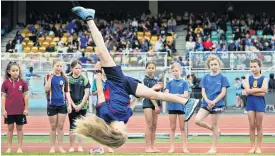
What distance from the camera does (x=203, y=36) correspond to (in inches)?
1272

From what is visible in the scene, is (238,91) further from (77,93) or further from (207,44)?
(77,93)

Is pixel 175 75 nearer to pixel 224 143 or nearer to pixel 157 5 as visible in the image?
pixel 224 143

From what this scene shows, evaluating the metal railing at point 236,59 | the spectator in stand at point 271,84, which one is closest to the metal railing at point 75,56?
the metal railing at point 236,59

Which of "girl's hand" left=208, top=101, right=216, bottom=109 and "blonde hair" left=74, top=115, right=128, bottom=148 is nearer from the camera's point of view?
"blonde hair" left=74, top=115, right=128, bottom=148

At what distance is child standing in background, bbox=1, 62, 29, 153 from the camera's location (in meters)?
11.9

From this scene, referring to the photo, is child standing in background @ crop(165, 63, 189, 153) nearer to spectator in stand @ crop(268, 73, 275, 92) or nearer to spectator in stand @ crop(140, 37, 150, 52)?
spectator in stand @ crop(268, 73, 275, 92)

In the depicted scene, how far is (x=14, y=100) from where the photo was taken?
39.2ft

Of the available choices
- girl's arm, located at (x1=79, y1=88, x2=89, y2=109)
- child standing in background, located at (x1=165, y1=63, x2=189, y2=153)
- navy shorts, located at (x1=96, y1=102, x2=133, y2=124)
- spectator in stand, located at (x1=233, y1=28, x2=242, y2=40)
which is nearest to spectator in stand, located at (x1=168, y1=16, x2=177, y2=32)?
spectator in stand, located at (x1=233, y1=28, x2=242, y2=40)

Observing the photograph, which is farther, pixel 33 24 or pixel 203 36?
pixel 33 24

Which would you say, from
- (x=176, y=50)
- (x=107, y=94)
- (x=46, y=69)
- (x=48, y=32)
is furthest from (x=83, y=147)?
(x=48, y=32)

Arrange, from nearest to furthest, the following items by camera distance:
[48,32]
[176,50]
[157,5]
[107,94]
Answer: [107,94]
[176,50]
[48,32]
[157,5]

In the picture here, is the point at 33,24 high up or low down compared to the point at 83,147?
up

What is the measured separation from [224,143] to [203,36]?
19.1 meters

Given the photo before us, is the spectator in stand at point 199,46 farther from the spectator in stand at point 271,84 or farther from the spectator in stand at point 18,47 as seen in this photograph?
the spectator in stand at point 18,47
